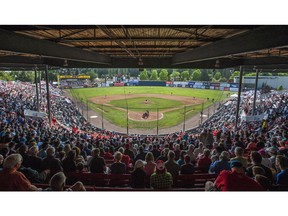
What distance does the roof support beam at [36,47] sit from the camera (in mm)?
6067

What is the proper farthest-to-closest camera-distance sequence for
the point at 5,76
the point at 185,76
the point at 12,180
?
the point at 185,76
the point at 5,76
the point at 12,180

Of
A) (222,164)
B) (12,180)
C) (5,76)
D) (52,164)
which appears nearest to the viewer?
(12,180)

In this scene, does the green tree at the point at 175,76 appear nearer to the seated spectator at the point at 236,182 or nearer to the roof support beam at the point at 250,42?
the roof support beam at the point at 250,42

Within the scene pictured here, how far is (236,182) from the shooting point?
13.0 feet

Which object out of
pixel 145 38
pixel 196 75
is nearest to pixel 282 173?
pixel 145 38

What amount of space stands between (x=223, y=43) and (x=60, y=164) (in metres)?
6.06

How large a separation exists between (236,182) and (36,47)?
6831 mm

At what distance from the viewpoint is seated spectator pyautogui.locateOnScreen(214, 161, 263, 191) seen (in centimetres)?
390

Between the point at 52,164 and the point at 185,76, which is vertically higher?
the point at 185,76

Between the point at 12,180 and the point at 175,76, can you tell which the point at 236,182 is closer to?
the point at 12,180

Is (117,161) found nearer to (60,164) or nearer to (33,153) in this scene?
(60,164)

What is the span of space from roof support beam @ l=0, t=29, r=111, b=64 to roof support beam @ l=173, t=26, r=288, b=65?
218 inches

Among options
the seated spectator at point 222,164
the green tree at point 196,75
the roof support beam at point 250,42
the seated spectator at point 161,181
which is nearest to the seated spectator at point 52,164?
the seated spectator at point 161,181

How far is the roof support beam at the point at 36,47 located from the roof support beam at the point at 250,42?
5537 mm
